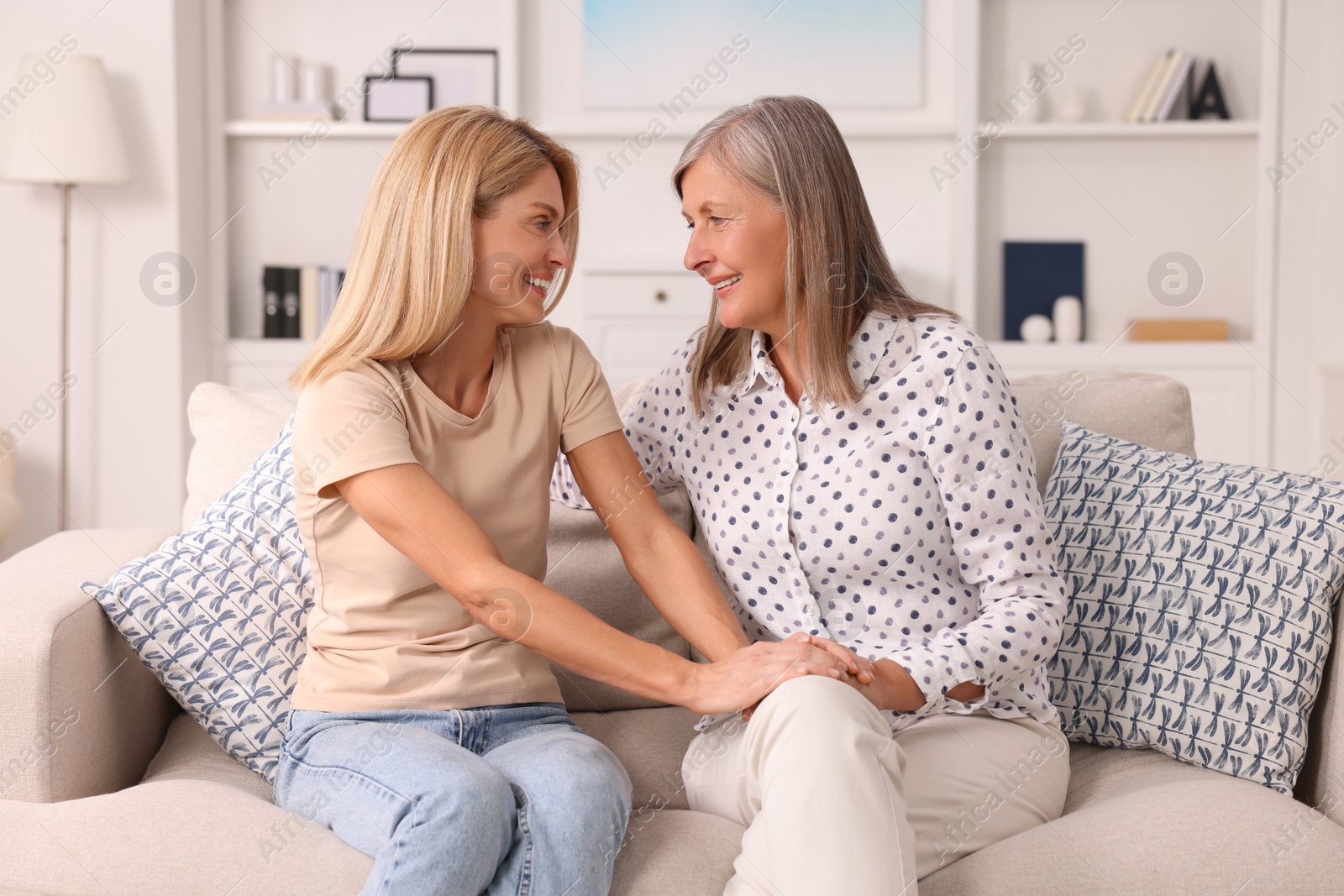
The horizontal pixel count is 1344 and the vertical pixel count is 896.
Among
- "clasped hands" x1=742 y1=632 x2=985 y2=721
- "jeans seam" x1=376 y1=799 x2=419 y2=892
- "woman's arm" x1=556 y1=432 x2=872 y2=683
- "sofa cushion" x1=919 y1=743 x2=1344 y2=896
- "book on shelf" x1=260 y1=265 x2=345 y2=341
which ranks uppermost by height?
"book on shelf" x1=260 y1=265 x2=345 y2=341

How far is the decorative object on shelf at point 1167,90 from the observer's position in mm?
3539

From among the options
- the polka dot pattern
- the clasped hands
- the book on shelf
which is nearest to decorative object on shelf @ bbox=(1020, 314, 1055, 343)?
the book on shelf

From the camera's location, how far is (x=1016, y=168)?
3650mm

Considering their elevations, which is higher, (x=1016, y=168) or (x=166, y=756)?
(x=1016, y=168)

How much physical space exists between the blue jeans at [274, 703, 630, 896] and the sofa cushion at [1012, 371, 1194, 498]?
81 cm

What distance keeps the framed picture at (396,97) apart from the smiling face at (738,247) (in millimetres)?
2561

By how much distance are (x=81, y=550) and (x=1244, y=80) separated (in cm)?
367

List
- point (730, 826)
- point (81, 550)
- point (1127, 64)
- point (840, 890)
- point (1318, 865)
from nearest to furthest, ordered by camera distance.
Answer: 1. point (840, 890)
2. point (1318, 865)
3. point (730, 826)
4. point (81, 550)
5. point (1127, 64)

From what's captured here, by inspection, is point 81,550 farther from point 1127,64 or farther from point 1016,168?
point 1127,64

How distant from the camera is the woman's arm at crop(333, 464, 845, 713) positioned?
121 centimetres

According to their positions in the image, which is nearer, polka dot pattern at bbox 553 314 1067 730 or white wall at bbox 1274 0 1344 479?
polka dot pattern at bbox 553 314 1067 730

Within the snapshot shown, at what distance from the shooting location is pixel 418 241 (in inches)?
51.0

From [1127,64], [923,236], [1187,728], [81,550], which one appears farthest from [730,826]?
[1127,64]

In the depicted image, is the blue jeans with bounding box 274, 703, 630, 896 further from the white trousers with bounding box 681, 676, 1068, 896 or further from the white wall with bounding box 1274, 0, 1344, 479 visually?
the white wall with bounding box 1274, 0, 1344, 479
